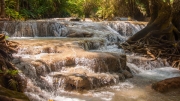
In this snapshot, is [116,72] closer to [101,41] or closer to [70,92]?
[70,92]

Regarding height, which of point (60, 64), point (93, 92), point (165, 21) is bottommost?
point (93, 92)

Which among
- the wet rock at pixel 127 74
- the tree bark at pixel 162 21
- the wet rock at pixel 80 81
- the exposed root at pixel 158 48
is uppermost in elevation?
the tree bark at pixel 162 21

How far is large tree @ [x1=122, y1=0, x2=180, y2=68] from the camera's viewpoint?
10852mm

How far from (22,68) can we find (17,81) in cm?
122

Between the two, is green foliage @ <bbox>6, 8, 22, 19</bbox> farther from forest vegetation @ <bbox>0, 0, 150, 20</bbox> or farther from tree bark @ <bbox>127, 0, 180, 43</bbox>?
tree bark @ <bbox>127, 0, 180, 43</bbox>

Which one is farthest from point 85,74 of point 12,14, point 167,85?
point 12,14

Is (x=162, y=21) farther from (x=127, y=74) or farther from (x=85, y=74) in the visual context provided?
(x=85, y=74)

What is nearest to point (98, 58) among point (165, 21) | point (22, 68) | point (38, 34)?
point (22, 68)

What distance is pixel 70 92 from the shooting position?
6.70 metres

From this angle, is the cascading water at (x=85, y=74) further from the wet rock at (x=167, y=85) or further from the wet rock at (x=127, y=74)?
the wet rock at (x=167, y=85)

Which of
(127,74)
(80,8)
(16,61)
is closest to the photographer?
(16,61)

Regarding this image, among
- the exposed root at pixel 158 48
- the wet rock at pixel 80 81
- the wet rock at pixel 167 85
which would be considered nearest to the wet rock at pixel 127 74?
the wet rock at pixel 80 81

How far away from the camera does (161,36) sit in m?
11.8

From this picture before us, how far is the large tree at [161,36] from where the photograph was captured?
35.6 feet
